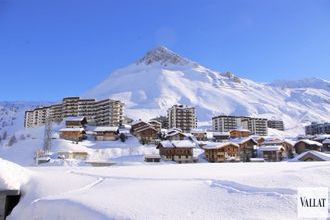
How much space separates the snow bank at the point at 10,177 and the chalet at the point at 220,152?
52.4 metres

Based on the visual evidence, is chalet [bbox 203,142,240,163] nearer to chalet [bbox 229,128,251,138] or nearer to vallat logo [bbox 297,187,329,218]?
chalet [bbox 229,128,251,138]

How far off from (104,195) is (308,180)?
752 centimetres

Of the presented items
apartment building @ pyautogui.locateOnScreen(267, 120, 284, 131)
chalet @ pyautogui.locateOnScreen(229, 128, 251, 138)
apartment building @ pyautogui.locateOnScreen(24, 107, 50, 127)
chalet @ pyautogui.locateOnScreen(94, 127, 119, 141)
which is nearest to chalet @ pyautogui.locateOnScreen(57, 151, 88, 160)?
chalet @ pyautogui.locateOnScreen(94, 127, 119, 141)

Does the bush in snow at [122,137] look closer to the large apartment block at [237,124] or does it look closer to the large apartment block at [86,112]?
the large apartment block at [86,112]

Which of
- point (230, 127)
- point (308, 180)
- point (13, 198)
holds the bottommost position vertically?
point (13, 198)

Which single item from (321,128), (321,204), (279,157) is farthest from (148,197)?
(321,128)

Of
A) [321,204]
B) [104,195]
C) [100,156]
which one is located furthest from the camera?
[100,156]

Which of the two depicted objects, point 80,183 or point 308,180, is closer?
point 308,180

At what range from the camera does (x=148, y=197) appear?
11781mm

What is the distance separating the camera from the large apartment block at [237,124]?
422ft

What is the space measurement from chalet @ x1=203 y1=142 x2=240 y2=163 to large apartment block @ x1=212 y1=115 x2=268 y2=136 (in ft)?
191

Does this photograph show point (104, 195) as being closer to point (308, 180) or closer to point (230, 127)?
point (308, 180)

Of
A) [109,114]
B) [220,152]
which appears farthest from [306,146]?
[109,114]

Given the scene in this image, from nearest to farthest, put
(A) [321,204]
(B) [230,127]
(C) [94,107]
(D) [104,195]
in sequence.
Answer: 1. (A) [321,204]
2. (D) [104,195]
3. (C) [94,107]
4. (B) [230,127]
